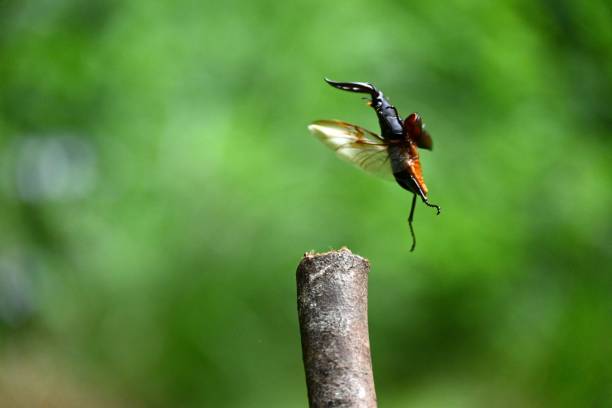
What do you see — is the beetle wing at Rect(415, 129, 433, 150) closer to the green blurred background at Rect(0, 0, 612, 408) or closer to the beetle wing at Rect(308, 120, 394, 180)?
the beetle wing at Rect(308, 120, 394, 180)

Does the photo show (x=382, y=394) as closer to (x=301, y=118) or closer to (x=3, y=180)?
(x=301, y=118)

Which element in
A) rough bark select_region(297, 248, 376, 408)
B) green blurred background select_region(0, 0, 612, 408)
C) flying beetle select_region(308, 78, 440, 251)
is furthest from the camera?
green blurred background select_region(0, 0, 612, 408)

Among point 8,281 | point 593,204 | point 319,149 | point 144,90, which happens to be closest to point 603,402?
point 593,204

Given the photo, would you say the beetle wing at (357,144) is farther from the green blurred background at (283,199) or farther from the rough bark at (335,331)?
the green blurred background at (283,199)

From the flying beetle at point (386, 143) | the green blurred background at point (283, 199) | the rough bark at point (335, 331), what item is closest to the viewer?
the rough bark at point (335, 331)

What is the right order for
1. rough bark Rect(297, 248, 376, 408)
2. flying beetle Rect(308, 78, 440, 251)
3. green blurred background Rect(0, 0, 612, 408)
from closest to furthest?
rough bark Rect(297, 248, 376, 408), flying beetle Rect(308, 78, 440, 251), green blurred background Rect(0, 0, 612, 408)

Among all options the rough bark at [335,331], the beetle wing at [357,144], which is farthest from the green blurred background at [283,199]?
the rough bark at [335,331]

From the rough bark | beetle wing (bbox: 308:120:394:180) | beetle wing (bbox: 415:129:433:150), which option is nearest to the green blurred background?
beetle wing (bbox: 308:120:394:180)

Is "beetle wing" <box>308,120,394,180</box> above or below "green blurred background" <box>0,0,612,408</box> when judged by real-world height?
below
